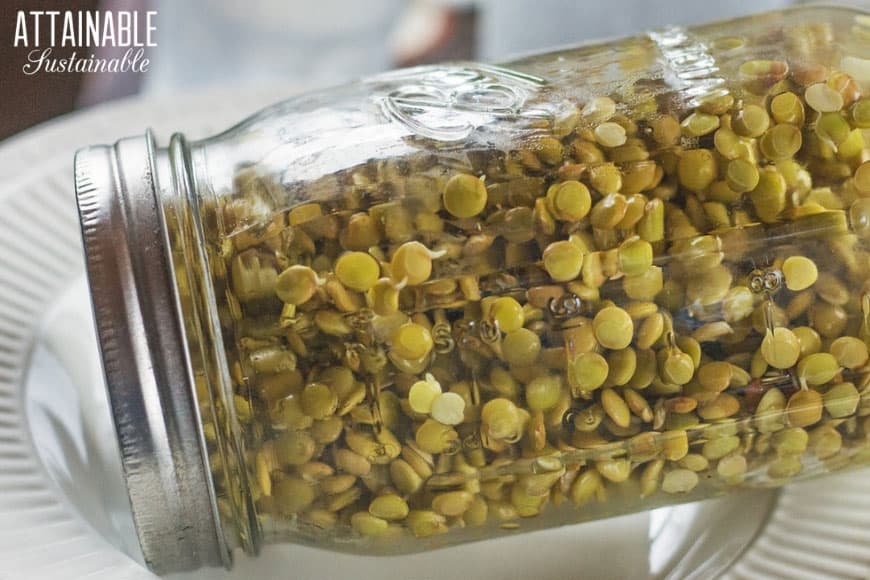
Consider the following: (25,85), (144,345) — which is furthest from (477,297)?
(25,85)

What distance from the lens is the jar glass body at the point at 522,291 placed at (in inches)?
18.1

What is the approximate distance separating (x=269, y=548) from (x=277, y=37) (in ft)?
2.33

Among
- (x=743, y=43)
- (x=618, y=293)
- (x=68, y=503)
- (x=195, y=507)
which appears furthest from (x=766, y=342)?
(x=68, y=503)

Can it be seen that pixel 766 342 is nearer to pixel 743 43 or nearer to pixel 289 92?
pixel 743 43

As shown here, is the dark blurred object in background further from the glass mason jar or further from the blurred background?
the glass mason jar

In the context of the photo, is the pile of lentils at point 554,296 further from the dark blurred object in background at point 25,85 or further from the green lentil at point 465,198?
the dark blurred object in background at point 25,85

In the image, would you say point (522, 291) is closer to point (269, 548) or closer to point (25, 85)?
point (269, 548)

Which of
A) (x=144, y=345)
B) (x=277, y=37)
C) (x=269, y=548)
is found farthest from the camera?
(x=277, y=37)

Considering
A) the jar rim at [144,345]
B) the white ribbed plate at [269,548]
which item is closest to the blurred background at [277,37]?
the white ribbed plate at [269,548]

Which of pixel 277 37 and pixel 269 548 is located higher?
pixel 277 37

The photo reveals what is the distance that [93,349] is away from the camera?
0.68m

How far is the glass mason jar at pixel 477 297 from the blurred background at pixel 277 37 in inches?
19.9

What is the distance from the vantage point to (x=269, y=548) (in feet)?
1.86

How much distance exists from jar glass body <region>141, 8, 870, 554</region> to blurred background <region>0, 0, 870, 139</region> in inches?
20.1
